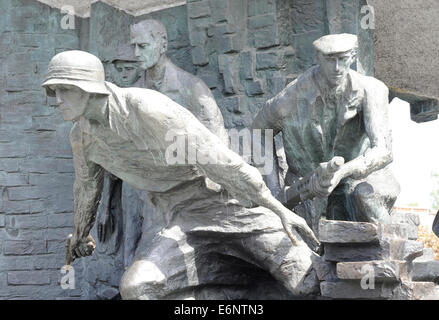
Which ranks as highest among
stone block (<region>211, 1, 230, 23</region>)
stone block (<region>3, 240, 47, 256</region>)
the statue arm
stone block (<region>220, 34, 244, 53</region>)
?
stone block (<region>211, 1, 230, 23</region>)

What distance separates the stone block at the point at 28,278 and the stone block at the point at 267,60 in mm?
2691

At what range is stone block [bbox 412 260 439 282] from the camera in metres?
7.14

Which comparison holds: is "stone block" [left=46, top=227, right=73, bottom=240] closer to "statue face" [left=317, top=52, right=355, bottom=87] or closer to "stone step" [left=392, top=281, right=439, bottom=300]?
"statue face" [left=317, top=52, right=355, bottom=87]

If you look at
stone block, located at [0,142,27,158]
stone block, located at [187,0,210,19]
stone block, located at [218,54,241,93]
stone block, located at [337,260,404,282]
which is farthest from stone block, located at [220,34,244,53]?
stone block, located at [337,260,404,282]

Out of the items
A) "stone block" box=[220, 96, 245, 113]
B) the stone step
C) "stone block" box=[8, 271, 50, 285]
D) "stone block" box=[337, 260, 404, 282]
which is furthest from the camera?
"stone block" box=[8, 271, 50, 285]

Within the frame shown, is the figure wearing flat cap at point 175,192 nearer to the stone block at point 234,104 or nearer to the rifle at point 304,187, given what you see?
the rifle at point 304,187

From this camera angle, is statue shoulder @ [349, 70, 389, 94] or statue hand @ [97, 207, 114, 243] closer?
statue shoulder @ [349, 70, 389, 94]

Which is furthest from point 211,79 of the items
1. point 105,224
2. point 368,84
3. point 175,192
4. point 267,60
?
point 175,192

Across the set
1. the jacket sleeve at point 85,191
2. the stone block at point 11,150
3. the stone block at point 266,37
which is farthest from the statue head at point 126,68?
the jacket sleeve at point 85,191

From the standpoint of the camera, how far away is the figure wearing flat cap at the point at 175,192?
676 centimetres

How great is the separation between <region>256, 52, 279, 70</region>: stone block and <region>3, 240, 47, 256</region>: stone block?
2.57m

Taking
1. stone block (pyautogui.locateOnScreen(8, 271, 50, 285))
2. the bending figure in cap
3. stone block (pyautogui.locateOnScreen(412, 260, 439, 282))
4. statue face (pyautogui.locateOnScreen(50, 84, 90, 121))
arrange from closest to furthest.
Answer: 1. statue face (pyautogui.locateOnScreen(50, 84, 90, 121))
2. stone block (pyautogui.locateOnScreen(412, 260, 439, 282))
3. the bending figure in cap
4. stone block (pyautogui.locateOnScreen(8, 271, 50, 285))

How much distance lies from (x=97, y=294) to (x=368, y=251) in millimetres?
3368

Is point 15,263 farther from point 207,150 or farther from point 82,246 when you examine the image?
point 207,150
